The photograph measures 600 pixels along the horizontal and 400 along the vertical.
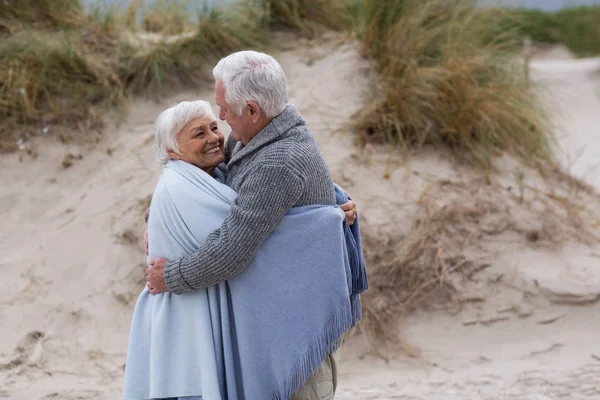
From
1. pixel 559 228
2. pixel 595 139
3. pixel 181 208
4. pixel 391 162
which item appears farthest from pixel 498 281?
pixel 595 139

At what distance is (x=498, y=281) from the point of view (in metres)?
5.50

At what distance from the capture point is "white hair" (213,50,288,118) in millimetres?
2607

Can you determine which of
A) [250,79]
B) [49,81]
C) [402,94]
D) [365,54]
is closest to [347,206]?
[250,79]

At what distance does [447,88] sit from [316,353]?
12.0 feet

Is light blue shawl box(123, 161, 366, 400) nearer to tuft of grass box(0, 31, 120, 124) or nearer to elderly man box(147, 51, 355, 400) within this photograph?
elderly man box(147, 51, 355, 400)

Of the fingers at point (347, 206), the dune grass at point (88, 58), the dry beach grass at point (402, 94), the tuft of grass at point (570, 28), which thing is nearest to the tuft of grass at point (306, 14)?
the dry beach grass at point (402, 94)

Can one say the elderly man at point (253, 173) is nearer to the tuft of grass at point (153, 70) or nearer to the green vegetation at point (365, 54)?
the green vegetation at point (365, 54)

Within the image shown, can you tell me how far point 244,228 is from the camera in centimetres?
256

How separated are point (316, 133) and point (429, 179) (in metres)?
0.88

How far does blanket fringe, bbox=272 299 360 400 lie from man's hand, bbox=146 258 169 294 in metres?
0.49

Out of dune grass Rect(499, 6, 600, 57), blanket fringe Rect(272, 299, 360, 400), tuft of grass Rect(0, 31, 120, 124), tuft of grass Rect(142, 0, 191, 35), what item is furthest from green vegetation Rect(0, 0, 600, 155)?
dune grass Rect(499, 6, 600, 57)

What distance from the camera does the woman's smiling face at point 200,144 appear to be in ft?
9.15

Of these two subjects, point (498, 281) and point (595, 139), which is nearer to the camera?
point (498, 281)

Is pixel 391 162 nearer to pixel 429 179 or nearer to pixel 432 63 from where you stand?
pixel 429 179
